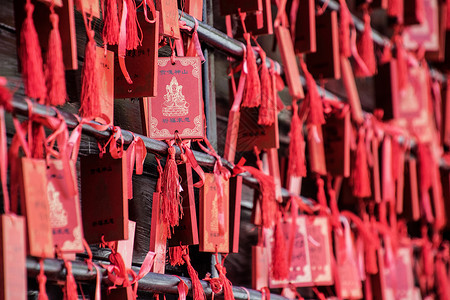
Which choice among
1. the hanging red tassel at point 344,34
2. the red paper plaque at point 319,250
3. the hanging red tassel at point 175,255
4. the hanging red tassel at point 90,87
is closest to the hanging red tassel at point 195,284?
the hanging red tassel at point 175,255

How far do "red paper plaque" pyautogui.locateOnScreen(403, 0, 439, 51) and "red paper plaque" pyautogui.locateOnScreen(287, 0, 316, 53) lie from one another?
0.79m

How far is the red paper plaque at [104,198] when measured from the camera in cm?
91

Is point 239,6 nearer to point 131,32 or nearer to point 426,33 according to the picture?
point 131,32

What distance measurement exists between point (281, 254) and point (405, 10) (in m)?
0.96

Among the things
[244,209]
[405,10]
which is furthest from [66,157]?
[405,10]

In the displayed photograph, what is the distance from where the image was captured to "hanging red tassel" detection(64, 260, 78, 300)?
2.88 ft

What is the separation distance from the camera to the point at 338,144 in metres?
1.58

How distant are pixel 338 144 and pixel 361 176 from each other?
0.10 m

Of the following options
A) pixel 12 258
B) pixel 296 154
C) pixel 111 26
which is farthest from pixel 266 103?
pixel 12 258

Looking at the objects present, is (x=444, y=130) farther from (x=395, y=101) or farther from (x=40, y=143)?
(x=40, y=143)

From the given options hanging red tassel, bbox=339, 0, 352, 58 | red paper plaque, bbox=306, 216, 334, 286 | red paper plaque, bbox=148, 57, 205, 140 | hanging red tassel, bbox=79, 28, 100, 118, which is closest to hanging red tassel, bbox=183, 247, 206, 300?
red paper plaque, bbox=148, 57, 205, 140

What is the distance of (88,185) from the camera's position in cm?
94

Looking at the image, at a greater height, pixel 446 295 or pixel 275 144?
pixel 275 144

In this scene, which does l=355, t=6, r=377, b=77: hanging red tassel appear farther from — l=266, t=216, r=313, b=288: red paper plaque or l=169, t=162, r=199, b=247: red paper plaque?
l=169, t=162, r=199, b=247: red paper plaque
